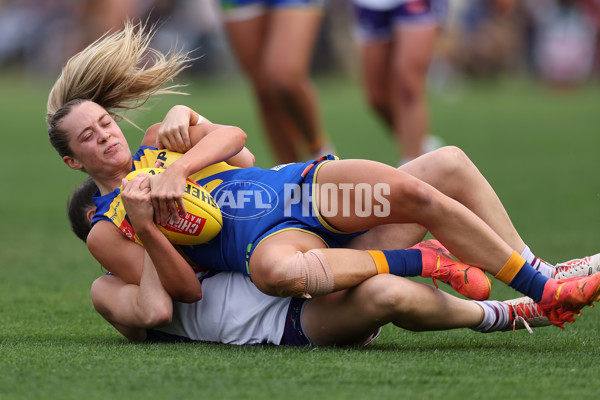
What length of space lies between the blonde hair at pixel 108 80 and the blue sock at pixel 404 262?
1.13 metres

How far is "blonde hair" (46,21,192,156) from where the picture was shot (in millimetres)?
3424

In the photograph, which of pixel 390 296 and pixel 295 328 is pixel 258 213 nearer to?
pixel 295 328

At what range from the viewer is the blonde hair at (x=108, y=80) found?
11.2 ft

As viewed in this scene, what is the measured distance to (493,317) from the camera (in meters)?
3.05

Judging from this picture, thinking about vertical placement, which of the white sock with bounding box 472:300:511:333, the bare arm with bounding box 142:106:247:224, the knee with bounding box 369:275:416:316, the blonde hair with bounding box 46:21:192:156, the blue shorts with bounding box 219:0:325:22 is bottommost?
the white sock with bounding box 472:300:511:333

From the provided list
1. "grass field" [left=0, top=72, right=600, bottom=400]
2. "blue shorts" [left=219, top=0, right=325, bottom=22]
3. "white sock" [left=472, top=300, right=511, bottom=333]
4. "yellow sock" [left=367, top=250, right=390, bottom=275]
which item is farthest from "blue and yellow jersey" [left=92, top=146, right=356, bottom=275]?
"blue shorts" [left=219, top=0, right=325, bottom=22]

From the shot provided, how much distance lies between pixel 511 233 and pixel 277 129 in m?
3.18

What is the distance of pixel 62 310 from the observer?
3.74 meters

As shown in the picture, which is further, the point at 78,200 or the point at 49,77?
the point at 49,77

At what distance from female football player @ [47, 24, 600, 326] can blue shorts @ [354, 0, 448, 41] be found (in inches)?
129

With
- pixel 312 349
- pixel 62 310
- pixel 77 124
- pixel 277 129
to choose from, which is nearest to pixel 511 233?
pixel 312 349

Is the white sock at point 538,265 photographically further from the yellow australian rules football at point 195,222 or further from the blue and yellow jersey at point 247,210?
the yellow australian rules football at point 195,222

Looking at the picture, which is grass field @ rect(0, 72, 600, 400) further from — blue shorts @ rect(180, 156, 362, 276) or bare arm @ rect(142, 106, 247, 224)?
bare arm @ rect(142, 106, 247, 224)

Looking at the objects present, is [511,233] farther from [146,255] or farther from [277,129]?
[277,129]
